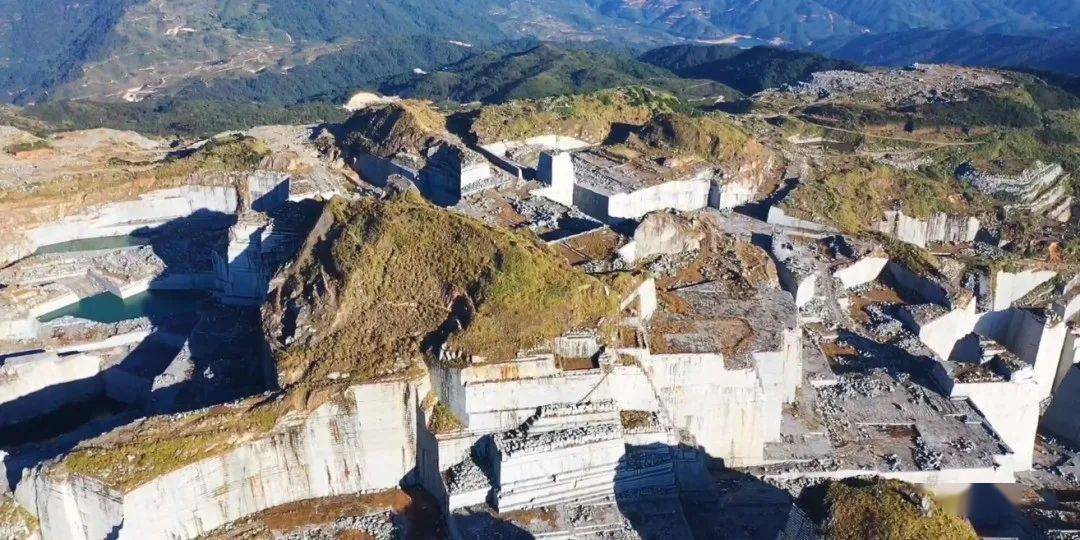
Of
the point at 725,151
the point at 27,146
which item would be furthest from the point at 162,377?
the point at 27,146

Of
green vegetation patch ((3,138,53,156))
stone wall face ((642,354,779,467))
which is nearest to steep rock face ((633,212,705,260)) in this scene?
stone wall face ((642,354,779,467))

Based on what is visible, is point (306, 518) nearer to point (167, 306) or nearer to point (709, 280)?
point (709, 280)

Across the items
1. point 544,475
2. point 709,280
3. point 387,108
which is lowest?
point 544,475

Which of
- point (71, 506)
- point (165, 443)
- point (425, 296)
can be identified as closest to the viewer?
point (71, 506)

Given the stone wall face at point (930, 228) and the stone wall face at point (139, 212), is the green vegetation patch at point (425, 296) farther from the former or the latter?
the stone wall face at point (930, 228)

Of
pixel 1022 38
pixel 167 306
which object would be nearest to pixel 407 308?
pixel 167 306

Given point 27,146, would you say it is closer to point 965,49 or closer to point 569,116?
point 569,116
